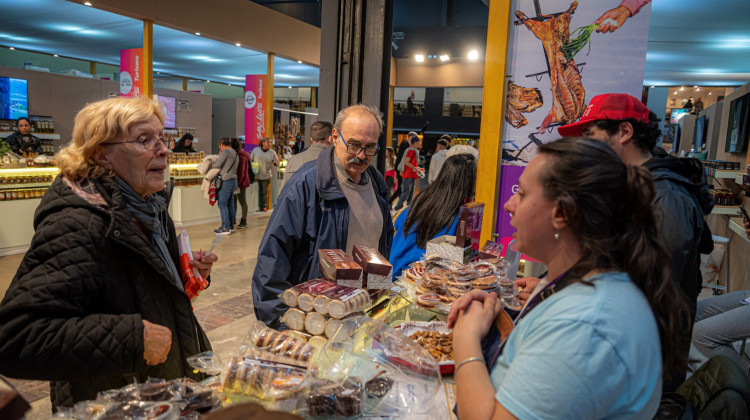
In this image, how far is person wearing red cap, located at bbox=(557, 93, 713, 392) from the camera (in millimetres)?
1844

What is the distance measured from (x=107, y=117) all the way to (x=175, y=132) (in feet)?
40.4

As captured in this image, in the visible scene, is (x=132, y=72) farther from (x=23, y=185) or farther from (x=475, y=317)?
(x=475, y=317)

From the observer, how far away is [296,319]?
5.50 ft

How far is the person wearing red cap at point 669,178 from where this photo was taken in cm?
184

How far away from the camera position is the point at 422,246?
306cm

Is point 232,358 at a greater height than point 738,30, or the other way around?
point 738,30

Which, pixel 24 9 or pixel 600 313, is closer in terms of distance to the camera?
pixel 600 313

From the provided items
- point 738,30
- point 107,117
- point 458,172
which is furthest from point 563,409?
point 738,30

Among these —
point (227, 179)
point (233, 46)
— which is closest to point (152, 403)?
point (227, 179)

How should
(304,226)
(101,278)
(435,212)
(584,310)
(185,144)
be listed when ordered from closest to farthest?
(584,310) → (101,278) → (304,226) → (435,212) → (185,144)

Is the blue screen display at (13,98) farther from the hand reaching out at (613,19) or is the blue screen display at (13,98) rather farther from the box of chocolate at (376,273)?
the hand reaching out at (613,19)

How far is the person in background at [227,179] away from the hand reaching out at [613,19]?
21.4 feet

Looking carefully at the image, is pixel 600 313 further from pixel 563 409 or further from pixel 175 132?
pixel 175 132

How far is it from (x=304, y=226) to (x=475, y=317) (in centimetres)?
131
